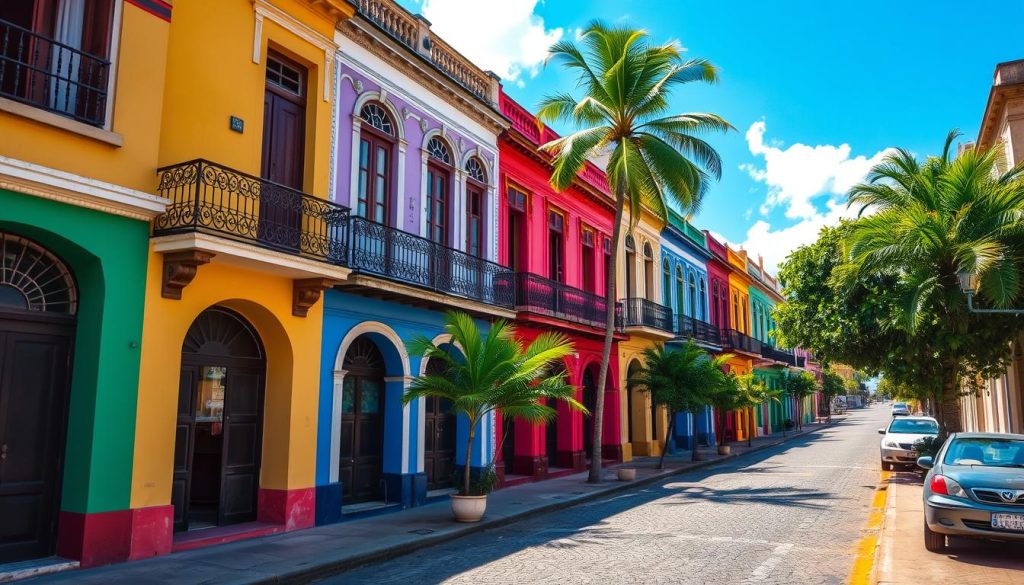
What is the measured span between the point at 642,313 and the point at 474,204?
30.6 ft

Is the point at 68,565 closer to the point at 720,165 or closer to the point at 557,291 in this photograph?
the point at 557,291

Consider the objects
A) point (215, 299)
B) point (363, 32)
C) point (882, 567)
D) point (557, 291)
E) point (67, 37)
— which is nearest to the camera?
point (882, 567)

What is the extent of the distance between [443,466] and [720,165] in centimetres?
953

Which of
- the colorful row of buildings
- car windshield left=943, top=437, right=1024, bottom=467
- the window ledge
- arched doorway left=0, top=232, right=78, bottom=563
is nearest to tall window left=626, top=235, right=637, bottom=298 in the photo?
the colorful row of buildings

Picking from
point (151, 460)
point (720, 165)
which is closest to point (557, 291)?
point (720, 165)

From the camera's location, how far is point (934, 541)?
849cm

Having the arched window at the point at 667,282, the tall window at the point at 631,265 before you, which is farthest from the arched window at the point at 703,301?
the tall window at the point at 631,265

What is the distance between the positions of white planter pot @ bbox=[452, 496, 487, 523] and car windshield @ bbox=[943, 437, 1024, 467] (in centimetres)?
664

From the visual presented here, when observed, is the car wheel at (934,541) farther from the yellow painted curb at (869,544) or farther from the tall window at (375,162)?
the tall window at (375,162)

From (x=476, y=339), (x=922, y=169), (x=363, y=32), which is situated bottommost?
(x=476, y=339)

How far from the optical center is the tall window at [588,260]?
22.3 metres

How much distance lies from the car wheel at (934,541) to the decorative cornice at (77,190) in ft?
32.9

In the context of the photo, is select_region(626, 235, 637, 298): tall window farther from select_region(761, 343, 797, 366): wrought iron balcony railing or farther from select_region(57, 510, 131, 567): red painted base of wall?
select_region(57, 510, 131, 567): red painted base of wall

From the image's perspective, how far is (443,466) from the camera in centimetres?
1527
